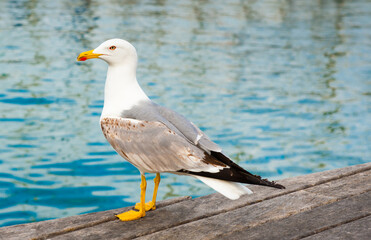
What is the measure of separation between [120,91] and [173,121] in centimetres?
34

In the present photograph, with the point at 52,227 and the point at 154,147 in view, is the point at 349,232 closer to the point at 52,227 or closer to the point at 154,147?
the point at 154,147

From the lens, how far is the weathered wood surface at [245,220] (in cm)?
280

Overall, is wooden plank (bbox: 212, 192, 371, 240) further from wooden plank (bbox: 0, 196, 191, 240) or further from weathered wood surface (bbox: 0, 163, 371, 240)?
wooden plank (bbox: 0, 196, 191, 240)

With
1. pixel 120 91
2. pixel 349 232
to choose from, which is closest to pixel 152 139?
pixel 120 91

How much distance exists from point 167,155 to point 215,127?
552cm

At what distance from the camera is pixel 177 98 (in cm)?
980

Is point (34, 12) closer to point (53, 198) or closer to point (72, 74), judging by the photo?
point (72, 74)

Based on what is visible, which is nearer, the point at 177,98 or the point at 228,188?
the point at 228,188

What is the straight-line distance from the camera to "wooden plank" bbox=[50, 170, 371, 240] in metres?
2.84

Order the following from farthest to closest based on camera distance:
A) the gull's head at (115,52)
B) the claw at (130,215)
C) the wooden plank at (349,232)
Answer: the gull's head at (115,52) < the claw at (130,215) < the wooden plank at (349,232)

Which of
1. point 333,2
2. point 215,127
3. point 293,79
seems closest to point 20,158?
point 215,127

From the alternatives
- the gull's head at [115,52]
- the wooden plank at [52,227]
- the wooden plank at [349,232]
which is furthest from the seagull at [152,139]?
the wooden plank at [349,232]

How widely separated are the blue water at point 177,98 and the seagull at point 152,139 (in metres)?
2.96

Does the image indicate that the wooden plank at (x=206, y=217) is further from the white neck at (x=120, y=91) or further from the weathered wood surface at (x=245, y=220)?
the white neck at (x=120, y=91)
